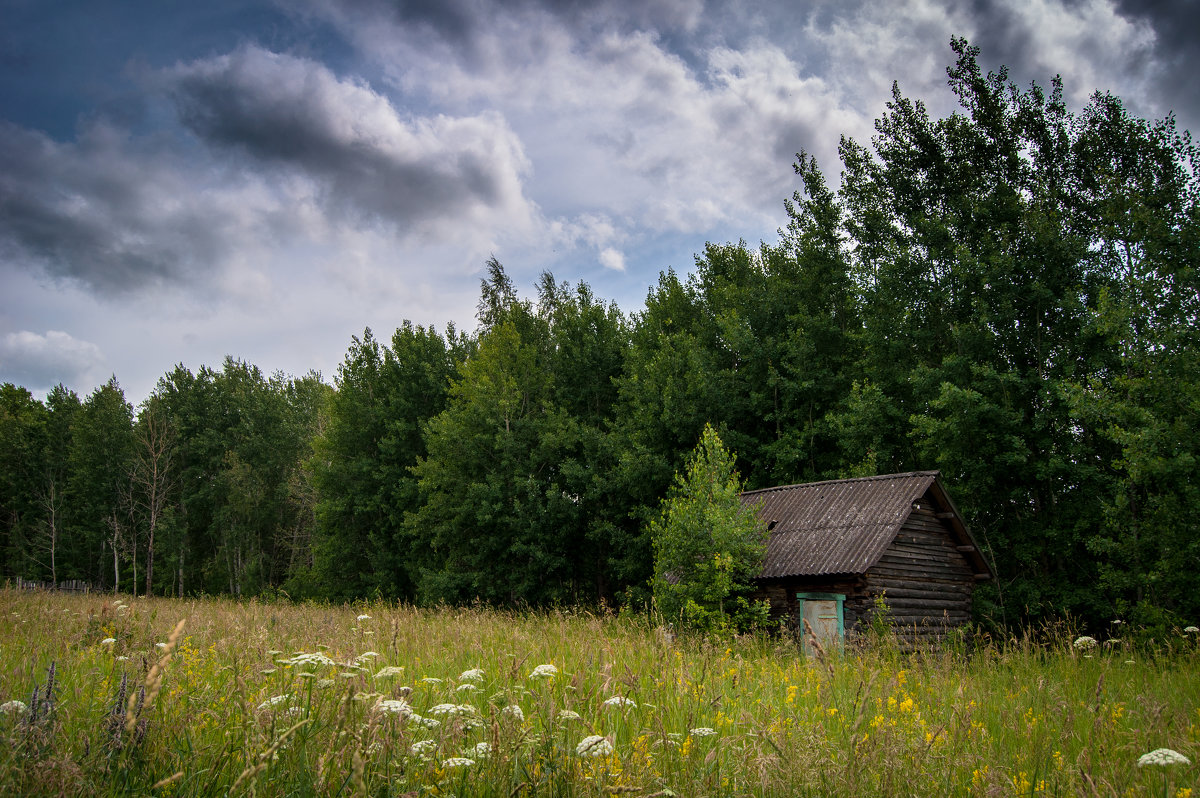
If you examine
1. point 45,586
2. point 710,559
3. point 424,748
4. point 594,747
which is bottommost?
point 45,586

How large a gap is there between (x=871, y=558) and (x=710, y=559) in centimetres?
368

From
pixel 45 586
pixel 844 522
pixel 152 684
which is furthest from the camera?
pixel 45 586

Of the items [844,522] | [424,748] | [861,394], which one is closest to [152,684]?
[424,748]

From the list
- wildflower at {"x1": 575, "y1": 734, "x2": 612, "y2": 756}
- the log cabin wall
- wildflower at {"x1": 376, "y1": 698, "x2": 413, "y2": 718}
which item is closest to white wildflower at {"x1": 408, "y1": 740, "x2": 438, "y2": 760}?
wildflower at {"x1": 376, "y1": 698, "x2": 413, "y2": 718}

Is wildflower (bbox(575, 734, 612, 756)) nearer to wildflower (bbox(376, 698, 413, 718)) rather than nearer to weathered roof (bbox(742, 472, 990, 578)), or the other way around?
wildflower (bbox(376, 698, 413, 718))

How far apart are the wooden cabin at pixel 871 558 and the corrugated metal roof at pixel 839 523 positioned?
1.0 inches

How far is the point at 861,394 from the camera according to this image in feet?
76.9

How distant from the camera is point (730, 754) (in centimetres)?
344

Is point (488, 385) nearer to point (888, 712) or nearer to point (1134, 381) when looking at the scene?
point (1134, 381)

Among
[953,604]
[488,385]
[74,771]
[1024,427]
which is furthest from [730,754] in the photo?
[488,385]

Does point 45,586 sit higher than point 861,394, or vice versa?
point 861,394

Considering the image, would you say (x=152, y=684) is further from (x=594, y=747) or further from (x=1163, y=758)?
(x=1163, y=758)

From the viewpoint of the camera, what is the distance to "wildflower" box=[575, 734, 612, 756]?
2.37 metres

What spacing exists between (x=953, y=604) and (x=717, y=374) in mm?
11368
